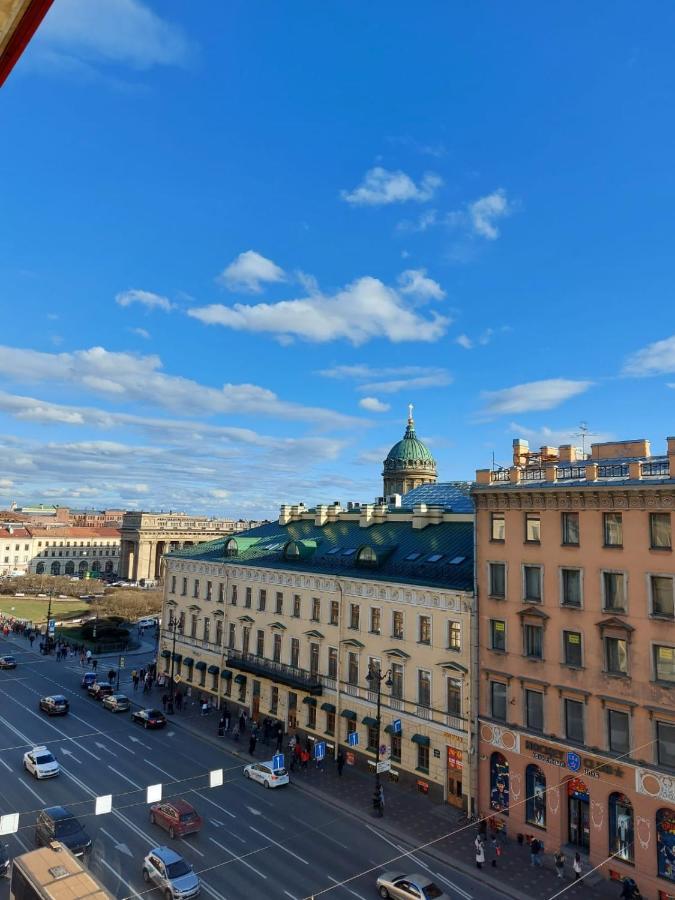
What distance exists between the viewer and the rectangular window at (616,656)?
2728cm

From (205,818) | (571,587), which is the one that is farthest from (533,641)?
(205,818)

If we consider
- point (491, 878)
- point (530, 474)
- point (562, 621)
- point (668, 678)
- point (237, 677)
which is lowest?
point (491, 878)

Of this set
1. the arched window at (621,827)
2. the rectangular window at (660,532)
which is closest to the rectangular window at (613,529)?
the rectangular window at (660,532)

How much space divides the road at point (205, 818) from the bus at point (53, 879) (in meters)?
8.46

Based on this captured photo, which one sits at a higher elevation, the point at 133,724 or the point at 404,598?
the point at 404,598

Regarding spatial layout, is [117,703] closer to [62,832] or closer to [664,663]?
[62,832]

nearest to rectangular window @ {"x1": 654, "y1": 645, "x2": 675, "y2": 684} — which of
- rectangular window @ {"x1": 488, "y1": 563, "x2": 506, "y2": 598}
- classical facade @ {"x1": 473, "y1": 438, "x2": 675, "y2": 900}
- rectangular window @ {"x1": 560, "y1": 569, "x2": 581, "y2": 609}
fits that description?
classical facade @ {"x1": 473, "y1": 438, "x2": 675, "y2": 900}

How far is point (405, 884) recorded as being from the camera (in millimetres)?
23672

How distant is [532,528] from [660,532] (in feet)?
21.2

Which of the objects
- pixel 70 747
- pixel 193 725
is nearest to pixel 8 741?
pixel 70 747

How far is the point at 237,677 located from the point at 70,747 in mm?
12986

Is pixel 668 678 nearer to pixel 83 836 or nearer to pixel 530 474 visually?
pixel 530 474

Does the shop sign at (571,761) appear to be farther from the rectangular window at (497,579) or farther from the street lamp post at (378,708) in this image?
the street lamp post at (378,708)

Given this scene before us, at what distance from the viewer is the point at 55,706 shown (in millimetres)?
46094
